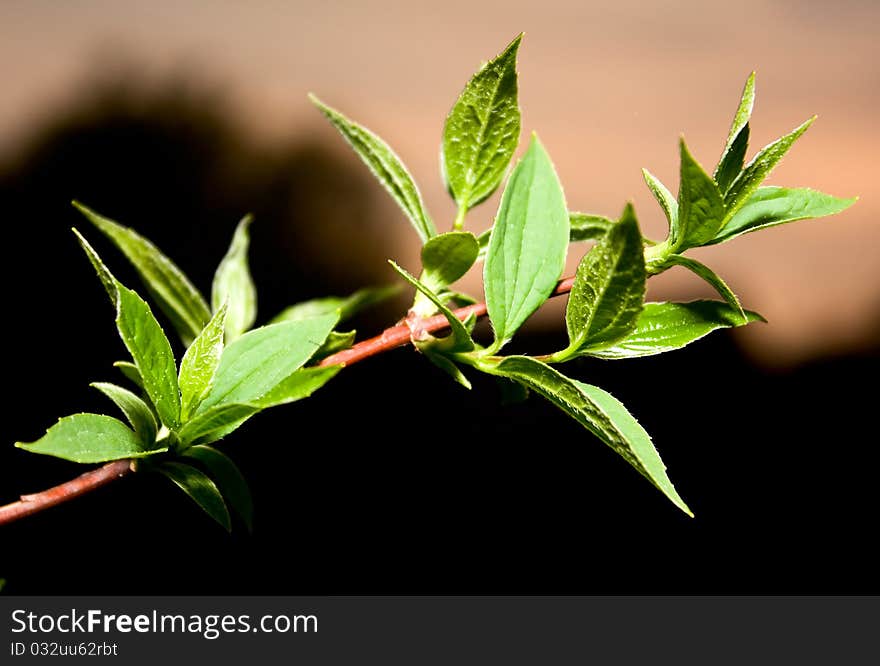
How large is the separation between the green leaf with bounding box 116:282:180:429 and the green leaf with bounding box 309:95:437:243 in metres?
0.12

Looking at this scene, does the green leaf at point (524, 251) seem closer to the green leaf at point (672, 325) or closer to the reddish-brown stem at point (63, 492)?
the green leaf at point (672, 325)

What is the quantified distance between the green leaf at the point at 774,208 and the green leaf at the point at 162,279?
260 millimetres

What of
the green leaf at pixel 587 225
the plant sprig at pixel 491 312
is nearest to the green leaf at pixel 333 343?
the plant sprig at pixel 491 312

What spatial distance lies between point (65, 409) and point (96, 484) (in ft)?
4.14

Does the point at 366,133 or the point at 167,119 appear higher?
the point at 167,119

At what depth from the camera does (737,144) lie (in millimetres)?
273

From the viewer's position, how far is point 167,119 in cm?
173

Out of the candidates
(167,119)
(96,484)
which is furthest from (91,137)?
(96,484)

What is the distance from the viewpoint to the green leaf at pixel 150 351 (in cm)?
25

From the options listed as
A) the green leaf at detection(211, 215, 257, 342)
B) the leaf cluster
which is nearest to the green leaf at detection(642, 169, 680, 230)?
the leaf cluster

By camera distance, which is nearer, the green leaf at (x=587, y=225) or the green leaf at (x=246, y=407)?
the green leaf at (x=246, y=407)

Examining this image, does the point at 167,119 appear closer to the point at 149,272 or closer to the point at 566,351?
the point at 149,272

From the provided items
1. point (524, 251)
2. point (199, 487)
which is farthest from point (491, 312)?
point (199, 487)

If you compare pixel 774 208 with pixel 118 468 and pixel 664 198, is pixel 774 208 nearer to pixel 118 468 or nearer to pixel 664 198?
pixel 664 198
